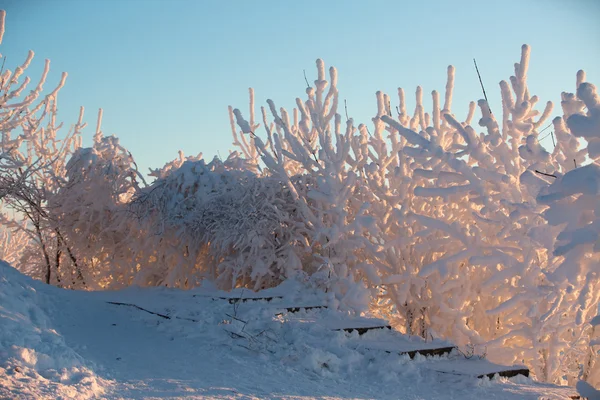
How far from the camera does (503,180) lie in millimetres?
4926

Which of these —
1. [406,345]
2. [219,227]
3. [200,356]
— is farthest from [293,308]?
[219,227]

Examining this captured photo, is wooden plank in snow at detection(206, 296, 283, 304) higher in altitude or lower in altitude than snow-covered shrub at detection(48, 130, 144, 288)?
lower

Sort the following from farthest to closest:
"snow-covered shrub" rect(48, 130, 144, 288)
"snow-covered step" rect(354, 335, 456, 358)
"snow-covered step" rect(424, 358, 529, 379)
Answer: "snow-covered shrub" rect(48, 130, 144, 288) → "snow-covered step" rect(354, 335, 456, 358) → "snow-covered step" rect(424, 358, 529, 379)

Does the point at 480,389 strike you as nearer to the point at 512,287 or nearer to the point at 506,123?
the point at 512,287

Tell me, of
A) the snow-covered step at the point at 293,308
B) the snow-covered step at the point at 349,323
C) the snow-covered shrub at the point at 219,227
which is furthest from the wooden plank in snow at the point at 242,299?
the snow-covered shrub at the point at 219,227

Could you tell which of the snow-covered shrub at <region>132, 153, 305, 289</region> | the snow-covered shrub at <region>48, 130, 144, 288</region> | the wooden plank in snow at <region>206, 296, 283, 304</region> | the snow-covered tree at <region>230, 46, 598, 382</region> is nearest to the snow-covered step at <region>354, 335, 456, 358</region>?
the snow-covered tree at <region>230, 46, 598, 382</region>

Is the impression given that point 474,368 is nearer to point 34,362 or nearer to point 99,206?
point 34,362

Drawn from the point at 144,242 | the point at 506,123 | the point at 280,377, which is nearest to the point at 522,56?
the point at 506,123

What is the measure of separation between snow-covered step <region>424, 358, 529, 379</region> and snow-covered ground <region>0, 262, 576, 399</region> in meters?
0.04

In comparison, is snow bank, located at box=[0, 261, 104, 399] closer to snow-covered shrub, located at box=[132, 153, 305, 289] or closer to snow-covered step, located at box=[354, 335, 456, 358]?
snow-covered step, located at box=[354, 335, 456, 358]

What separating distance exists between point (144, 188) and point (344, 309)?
3118 millimetres

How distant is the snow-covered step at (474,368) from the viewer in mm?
4082

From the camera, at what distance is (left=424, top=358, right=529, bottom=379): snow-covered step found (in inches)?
161

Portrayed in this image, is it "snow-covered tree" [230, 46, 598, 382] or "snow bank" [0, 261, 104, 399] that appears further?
"snow-covered tree" [230, 46, 598, 382]
